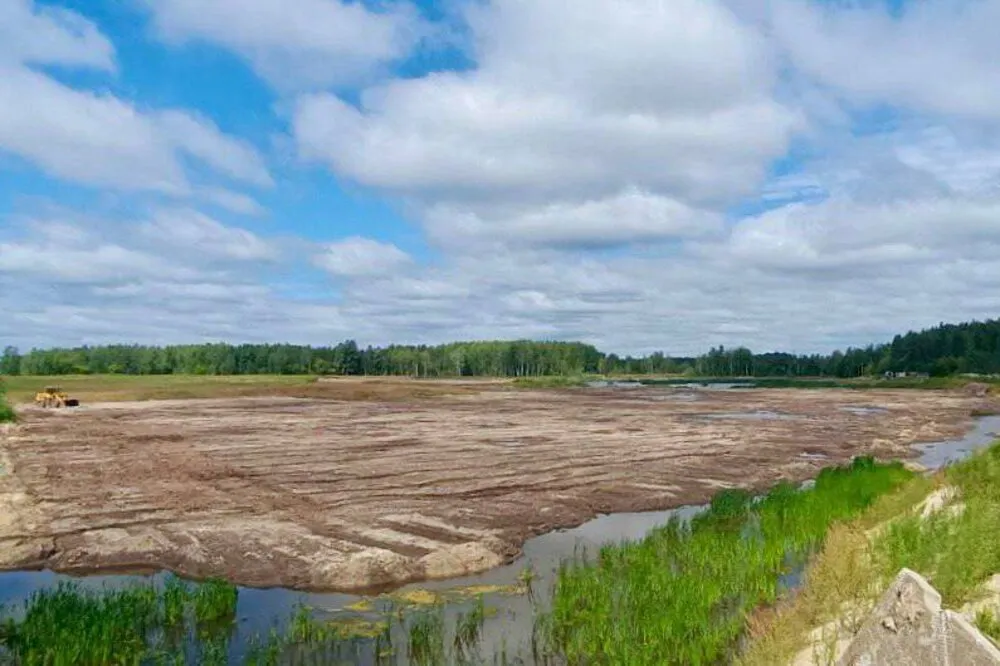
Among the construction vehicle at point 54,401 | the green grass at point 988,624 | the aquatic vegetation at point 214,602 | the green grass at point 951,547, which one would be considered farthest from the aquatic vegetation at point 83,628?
the construction vehicle at point 54,401

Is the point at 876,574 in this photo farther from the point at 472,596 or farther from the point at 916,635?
the point at 472,596

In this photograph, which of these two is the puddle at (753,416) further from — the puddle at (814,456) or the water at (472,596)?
the water at (472,596)

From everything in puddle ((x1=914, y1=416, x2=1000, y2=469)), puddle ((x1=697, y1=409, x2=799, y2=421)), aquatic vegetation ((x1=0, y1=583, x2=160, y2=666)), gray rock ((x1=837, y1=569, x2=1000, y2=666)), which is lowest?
puddle ((x1=914, y1=416, x2=1000, y2=469))

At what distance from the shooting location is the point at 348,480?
24.8 metres

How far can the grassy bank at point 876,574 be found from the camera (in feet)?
30.5


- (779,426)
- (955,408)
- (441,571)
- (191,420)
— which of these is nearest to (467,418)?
(191,420)

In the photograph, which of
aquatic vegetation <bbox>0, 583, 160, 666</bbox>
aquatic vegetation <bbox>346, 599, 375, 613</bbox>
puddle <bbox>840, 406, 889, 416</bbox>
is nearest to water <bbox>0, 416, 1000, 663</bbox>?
aquatic vegetation <bbox>346, 599, 375, 613</bbox>

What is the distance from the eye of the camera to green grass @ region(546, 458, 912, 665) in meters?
10.4

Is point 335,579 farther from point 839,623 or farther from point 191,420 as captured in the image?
point 191,420

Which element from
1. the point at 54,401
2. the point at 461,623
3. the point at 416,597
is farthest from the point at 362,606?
the point at 54,401

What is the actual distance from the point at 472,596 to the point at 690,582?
3.86 meters

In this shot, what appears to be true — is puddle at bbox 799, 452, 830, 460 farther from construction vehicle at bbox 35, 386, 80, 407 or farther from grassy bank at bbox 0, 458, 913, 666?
construction vehicle at bbox 35, 386, 80, 407

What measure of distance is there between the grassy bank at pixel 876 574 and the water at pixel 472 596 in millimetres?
2013

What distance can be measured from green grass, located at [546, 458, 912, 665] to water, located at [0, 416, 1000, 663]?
1.71ft
